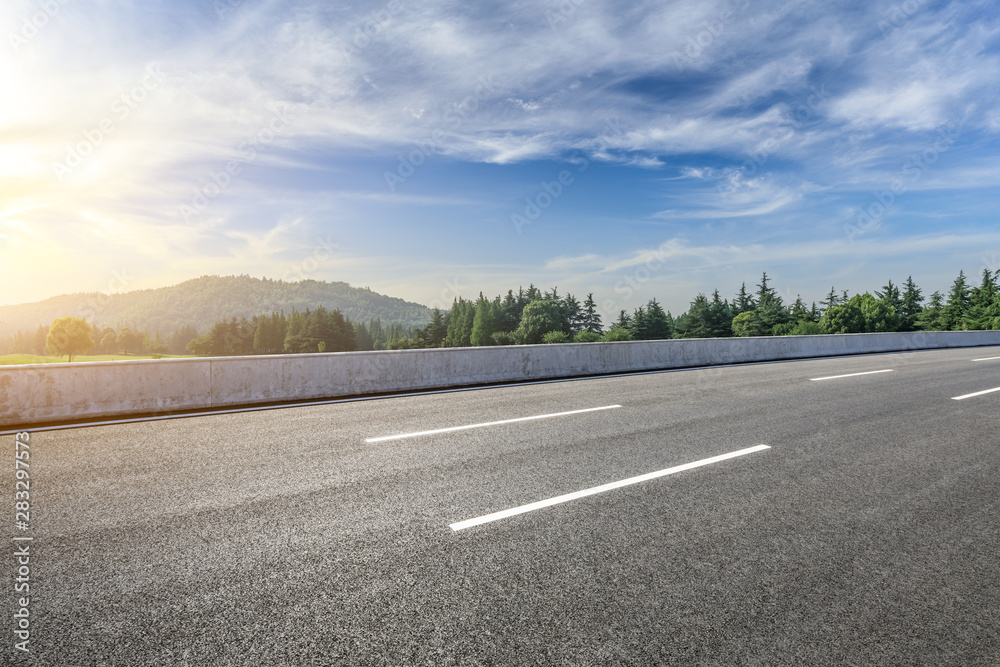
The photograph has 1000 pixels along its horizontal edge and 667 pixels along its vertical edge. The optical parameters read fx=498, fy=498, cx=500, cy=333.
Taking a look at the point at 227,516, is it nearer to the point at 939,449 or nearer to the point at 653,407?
the point at 653,407

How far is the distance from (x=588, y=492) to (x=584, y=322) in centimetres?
12743

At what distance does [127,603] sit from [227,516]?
3.79 feet

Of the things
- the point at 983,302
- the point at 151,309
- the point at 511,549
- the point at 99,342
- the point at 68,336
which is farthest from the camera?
the point at 151,309

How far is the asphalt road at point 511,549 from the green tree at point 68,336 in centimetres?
17203

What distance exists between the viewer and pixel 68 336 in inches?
5384

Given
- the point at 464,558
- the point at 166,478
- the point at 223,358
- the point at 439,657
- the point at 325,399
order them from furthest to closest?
the point at 325,399 < the point at 223,358 < the point at 166,478 < the point at 464,558 < the point at 439,657

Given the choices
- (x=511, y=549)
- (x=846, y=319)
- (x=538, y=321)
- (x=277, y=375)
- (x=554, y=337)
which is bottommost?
(x=511, y=549)

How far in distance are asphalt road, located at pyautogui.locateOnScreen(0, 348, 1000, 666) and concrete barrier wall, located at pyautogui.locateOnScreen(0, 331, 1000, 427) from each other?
4.61ft

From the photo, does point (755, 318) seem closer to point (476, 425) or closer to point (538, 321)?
point (538, 321)

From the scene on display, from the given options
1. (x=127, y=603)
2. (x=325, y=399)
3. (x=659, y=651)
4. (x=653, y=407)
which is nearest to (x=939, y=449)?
(x=653, y=407)

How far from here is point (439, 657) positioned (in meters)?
2.24

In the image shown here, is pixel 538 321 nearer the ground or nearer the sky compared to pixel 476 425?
nearer the sky

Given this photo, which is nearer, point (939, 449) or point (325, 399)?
point (939, 449)

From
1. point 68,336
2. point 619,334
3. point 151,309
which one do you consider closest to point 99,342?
point 68,336
